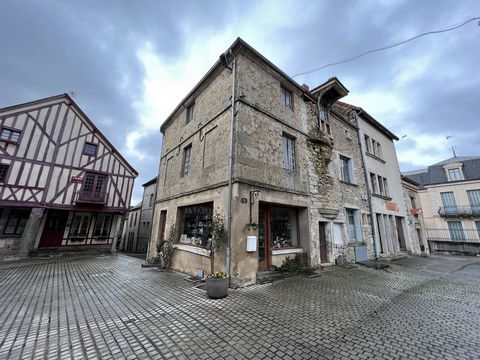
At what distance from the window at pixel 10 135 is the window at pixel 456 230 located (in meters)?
36.3

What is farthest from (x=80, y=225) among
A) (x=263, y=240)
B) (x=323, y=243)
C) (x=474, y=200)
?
(x=474, y=200)

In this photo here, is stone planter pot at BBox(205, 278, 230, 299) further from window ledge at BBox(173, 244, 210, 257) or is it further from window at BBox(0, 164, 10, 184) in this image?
window at BBox(0, 164, 10, 184)

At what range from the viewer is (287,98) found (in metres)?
8.84

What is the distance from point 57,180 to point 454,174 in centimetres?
3509

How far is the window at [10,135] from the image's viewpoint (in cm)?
1143

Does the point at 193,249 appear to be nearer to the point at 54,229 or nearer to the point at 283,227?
the point at 283,227

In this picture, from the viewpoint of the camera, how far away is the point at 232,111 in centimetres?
661

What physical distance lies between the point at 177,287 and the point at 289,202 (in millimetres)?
Answer: 4608

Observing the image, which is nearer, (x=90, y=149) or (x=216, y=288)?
(x=216, y=288)

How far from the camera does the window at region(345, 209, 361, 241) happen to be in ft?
31.7

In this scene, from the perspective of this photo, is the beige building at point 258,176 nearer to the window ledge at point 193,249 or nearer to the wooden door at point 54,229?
the window ledge at point 193,249

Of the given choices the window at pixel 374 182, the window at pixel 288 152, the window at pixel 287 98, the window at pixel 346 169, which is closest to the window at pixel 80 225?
the window at pixel 288 152

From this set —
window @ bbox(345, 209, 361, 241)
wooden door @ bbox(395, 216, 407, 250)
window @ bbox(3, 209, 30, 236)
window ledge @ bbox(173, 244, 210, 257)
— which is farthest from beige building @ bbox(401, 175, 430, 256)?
window @ bbox(3, 209, 30, 236)

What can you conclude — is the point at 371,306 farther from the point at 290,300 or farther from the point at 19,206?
the point at 19,206
